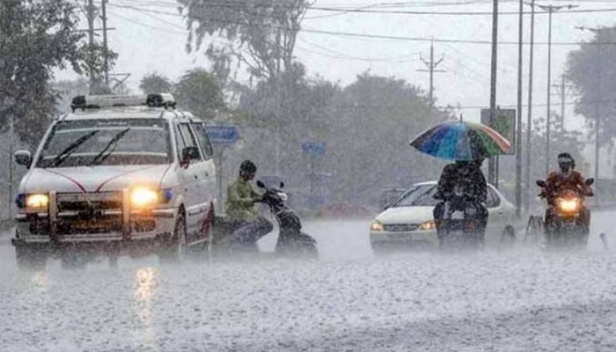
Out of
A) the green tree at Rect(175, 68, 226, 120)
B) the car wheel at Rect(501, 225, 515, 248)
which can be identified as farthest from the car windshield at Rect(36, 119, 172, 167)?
the green tree at Rect(175, 68, 226, 120)

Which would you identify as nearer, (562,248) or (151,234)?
(151,234)

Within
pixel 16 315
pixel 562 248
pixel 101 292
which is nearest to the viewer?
pixel 16 315

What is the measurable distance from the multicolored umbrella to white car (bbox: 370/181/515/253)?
1184 mm

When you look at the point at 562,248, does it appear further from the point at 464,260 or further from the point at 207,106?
the point at 207,106

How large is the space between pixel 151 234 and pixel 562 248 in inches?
290

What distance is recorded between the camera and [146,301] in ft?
39.3

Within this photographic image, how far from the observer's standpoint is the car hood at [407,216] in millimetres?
23094

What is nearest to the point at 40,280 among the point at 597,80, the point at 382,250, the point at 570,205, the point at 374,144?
the point at 382,250

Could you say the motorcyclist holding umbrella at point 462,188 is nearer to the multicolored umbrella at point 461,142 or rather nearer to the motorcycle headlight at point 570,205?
the multicolored umbrella at point 461,142

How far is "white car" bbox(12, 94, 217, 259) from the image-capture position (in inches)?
670

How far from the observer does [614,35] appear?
12300 centimetres

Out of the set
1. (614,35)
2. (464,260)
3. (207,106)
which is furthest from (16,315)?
(614,35)

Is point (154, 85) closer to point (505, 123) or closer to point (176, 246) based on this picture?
point (505, 123)

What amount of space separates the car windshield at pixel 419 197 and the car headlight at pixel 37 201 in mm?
8381
